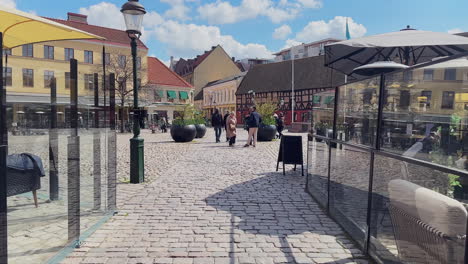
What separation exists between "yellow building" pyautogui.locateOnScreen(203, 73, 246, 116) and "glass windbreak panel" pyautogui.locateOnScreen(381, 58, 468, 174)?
4913 cm

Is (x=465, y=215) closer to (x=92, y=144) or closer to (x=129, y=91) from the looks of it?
(x=92, y=144)

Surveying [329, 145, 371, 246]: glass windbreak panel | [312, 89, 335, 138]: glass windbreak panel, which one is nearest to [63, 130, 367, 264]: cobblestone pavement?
[329, 145, 371, 246]: glass windbreak panel

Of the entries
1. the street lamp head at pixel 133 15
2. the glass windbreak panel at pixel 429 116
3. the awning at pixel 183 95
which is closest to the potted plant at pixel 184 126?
the street lamp head at pixel 133 15

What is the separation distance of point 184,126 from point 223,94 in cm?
4422

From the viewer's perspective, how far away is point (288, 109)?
45.5 metres

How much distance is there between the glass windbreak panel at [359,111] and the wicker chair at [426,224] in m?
0.78

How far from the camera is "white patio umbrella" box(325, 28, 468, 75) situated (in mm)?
5234

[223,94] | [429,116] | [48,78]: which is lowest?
[429,116]

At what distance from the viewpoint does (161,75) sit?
174 feet

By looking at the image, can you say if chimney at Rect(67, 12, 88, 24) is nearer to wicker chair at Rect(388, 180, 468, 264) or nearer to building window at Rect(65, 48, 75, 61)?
building window at Rect(65, 48, 75, 61)

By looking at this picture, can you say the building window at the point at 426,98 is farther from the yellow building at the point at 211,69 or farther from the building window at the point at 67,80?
the yellow building at the point at 211,69

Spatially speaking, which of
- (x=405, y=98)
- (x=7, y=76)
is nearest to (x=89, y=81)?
(x=7, y=76)

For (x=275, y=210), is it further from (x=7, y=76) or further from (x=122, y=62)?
(x=122, y=62)

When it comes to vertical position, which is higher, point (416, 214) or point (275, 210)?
point (416, 214)
